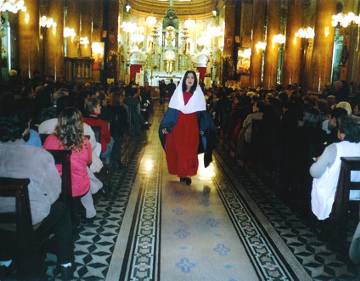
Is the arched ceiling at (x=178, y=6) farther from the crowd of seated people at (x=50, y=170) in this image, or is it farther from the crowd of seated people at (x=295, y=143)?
the crowd of seated people at (x=50, y=170)

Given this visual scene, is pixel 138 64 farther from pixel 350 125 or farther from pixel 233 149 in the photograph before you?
pixel 350 125

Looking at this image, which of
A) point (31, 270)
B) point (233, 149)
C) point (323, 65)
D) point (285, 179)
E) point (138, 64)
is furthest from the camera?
point (138, 64)

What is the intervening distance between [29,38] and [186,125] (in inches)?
387

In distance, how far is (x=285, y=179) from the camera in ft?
25.7

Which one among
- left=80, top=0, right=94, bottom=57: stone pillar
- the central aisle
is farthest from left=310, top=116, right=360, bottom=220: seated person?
left=80, top=0, right=94, bottom=57: stone pillar

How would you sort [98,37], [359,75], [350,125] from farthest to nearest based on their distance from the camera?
[98,37], [359,75], [350,125]

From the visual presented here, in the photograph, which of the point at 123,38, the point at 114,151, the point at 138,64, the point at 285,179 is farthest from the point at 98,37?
the point at 285,179

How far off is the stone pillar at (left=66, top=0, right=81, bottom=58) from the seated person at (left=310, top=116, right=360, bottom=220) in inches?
827

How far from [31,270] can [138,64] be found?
140ft

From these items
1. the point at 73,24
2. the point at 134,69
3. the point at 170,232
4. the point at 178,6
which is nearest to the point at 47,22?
the point at 73,24

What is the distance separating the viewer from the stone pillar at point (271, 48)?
73.7ft

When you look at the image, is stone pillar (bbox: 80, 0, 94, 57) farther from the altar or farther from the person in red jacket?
the person in red jacket

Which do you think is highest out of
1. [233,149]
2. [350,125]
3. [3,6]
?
[3,6]

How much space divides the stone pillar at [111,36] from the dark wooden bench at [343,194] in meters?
27.8
